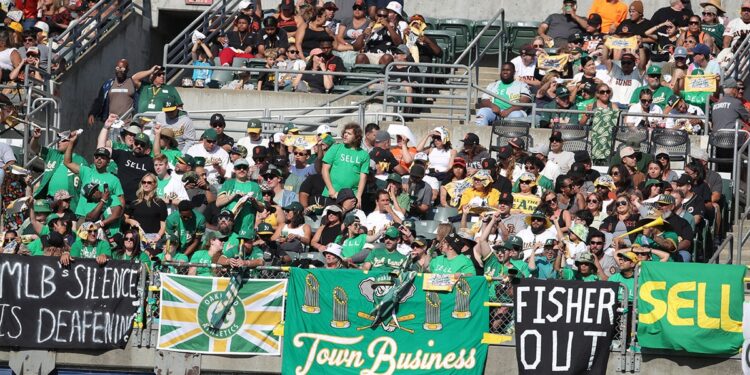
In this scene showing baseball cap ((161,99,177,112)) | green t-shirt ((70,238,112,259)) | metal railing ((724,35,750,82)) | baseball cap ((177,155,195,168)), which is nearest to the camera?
green t-shirt ((70,238,112,259))

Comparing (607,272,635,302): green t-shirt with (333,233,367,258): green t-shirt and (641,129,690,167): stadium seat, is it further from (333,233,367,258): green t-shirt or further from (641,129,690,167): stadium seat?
(641,129,690,167): stadium seat

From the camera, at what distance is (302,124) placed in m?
26.2

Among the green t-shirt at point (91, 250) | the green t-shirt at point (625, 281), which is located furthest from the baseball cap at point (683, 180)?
the green t-shirt at point (91, 250)

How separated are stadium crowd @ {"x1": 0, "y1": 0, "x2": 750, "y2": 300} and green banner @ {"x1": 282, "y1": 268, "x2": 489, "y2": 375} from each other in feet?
1.13

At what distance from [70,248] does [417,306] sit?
4071mm

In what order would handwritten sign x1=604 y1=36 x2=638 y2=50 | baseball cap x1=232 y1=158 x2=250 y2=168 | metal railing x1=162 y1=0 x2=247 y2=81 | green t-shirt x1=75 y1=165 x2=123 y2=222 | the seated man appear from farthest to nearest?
1. metal railing x1=162 y1=0 x2=247 y2=81
2. handwritten sign x1=604 y1=36 x2=638 y2=50
3. the seated man
4. baseball cap x1=232 y1=158 x2=250 y2=168
5. green t-shirt x1=75 y1=165 x2=123 y2=222

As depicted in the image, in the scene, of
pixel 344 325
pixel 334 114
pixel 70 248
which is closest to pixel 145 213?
pixel 70 248

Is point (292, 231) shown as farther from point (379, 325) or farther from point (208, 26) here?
point (208, 26)

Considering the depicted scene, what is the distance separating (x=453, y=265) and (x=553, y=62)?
724cm

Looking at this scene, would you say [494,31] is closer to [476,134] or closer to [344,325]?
[476,134]

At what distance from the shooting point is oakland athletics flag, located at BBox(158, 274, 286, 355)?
20.8 m

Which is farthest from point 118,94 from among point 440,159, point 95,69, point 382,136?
point 440,159

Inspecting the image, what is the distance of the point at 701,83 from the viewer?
25844 millimetres

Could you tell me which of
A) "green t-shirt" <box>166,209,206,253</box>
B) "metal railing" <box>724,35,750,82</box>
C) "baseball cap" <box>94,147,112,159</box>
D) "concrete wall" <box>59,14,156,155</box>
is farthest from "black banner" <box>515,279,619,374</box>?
"concrete wall" <box>59,14,156,155</box>
